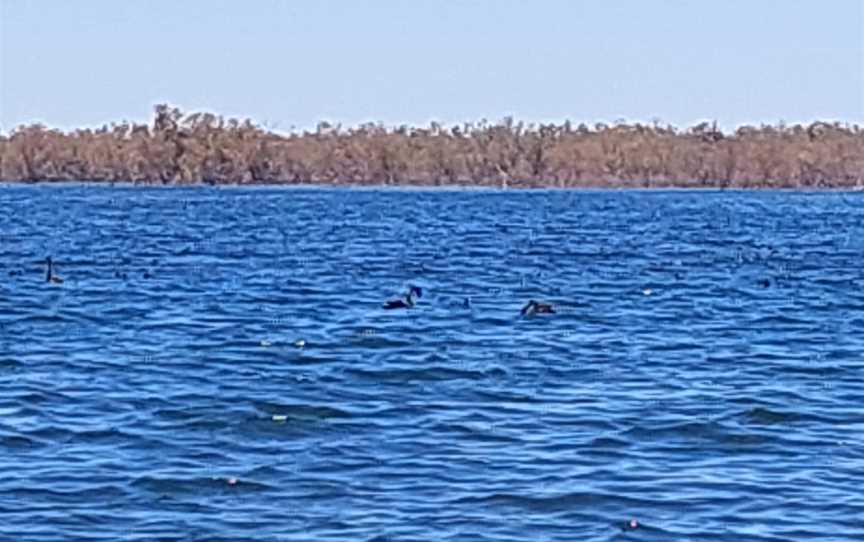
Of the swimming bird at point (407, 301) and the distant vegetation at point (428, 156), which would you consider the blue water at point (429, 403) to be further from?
the distant vegetation at point (428, 156)

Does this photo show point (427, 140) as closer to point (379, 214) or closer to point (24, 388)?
point (379, 214)

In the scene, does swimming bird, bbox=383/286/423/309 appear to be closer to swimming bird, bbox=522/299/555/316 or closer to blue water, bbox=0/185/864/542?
blue water, bbox=0/185/864/542

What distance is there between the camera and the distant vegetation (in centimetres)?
15612

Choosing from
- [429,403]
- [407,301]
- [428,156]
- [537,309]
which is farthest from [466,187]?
[429,403]

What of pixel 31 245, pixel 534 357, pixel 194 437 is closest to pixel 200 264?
pixel 31 245

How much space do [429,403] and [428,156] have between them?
14291cm

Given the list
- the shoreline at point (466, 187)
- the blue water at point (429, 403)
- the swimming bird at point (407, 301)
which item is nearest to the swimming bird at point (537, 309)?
the blue water at point (429, 403)

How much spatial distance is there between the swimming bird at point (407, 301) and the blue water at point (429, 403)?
1.21 ft

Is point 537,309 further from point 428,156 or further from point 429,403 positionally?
point 428,156

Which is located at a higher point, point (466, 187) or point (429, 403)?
point (429, 403)

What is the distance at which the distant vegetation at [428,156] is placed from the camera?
156 metres

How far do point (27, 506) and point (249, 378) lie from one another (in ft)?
23.3

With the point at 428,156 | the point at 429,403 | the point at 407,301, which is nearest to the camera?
the point at 429,403

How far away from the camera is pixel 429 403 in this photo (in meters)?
19.1
